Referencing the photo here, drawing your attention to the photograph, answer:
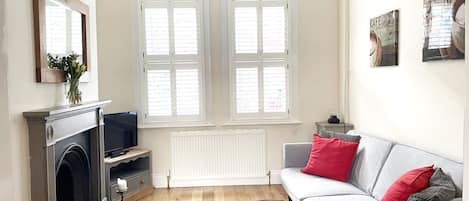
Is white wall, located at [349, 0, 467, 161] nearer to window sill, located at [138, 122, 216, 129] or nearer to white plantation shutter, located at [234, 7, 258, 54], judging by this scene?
white plantation shutter, located at [234, 7, 258, 54]

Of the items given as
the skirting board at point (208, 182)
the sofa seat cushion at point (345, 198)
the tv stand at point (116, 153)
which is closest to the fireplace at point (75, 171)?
the tv stand at point (116, 153)

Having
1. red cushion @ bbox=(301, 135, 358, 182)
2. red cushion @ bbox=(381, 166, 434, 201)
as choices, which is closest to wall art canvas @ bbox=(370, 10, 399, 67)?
red cushion @ bbox=(301, 135, 358, 182)

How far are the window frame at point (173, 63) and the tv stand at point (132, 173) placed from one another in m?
0.44

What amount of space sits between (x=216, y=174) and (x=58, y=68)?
2.70m

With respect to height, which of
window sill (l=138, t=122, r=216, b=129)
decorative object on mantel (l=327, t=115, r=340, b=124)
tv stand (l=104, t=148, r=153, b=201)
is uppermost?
decorative object on mantel (l=327, t=115, r=340, b=124)

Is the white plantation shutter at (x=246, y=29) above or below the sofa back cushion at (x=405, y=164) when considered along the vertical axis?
above

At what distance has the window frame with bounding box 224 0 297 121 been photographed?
209 inches

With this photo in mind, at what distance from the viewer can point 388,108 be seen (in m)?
4.13

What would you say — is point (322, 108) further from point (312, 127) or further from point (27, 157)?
point (27, 157)


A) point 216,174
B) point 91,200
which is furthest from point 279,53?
point 91,200

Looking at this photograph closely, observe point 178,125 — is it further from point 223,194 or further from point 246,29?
point 246,29

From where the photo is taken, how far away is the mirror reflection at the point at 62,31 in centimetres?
314

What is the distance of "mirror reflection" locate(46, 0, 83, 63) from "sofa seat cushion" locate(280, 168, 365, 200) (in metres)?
2.22

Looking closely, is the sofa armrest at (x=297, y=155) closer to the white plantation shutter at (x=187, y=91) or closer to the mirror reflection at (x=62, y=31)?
the white plantation shutter at (x=187, y=91)
